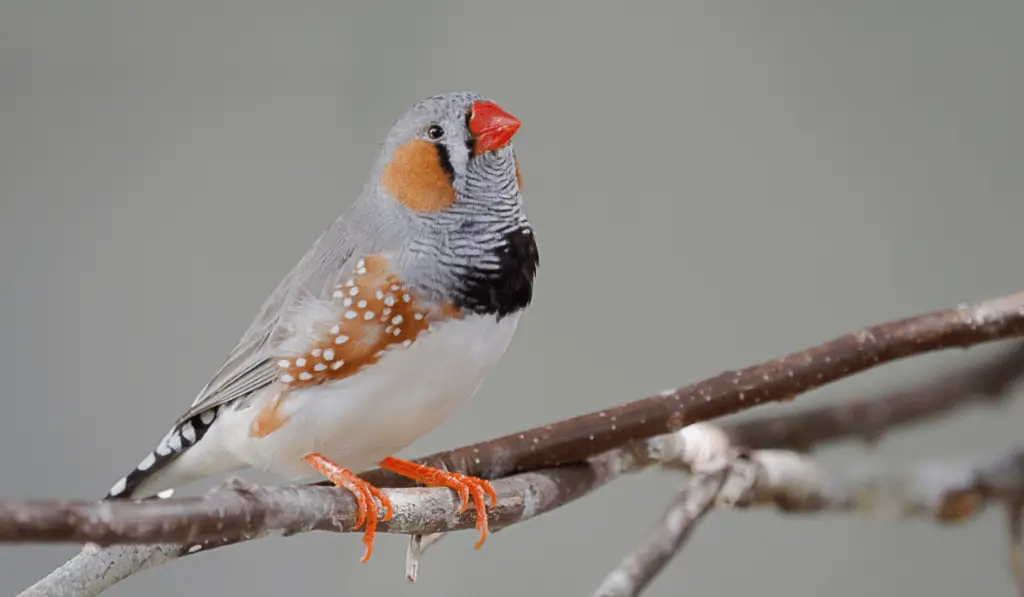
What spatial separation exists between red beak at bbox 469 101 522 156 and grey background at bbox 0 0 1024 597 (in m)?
0.78

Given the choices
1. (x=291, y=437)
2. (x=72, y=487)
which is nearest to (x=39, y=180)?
(x=72, y=487)

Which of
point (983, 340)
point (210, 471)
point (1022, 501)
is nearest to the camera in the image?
point (210, 471)

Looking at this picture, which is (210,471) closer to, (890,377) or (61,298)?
(61,298)

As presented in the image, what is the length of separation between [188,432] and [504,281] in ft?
1.29

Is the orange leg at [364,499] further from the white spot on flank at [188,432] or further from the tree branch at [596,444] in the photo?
the white spot on flank at [188,432]

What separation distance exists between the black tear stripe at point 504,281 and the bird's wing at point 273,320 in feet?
0.43

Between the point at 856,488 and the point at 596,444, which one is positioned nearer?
the point at 596,444

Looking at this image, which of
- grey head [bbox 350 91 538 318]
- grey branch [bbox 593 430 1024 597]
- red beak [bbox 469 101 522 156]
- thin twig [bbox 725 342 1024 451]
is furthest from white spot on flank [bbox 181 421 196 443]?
thin twig [bbox 725 342 1024 451]

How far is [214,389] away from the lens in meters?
1.13

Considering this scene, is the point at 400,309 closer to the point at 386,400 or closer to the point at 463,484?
the point at 386,400

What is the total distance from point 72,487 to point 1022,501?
60.5 inches

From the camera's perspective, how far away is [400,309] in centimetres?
104

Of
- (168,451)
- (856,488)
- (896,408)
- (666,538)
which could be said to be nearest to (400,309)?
(168,451)

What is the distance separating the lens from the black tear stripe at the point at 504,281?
105cm
